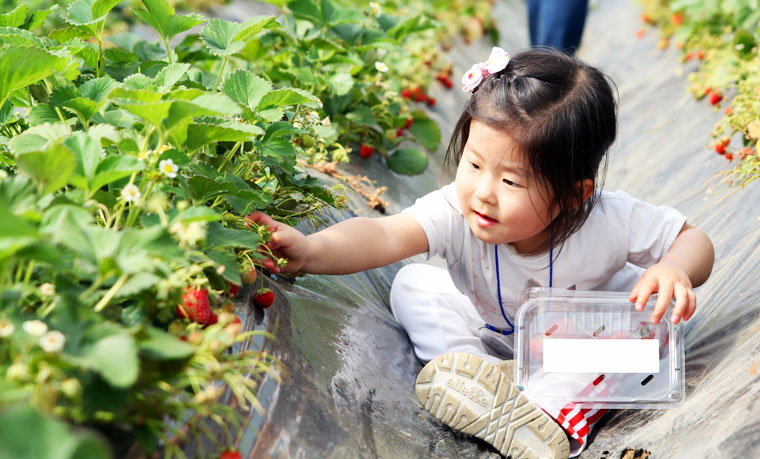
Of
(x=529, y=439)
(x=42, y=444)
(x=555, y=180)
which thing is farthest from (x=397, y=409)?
(x=42, y=444)

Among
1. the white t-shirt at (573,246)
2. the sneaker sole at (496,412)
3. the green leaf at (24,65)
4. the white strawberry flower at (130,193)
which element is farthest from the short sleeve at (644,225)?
the green leaf at (24,65)

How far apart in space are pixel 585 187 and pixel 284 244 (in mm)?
657

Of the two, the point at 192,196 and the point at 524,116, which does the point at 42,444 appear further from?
the point at 524,116

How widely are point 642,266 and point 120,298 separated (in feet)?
3.97

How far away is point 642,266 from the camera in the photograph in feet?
5.97

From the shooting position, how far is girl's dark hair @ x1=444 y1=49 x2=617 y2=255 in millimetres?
1562

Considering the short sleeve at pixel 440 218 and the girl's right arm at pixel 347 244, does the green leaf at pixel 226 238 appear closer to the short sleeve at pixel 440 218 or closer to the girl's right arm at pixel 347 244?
the girl's right arm at pixel 347 244

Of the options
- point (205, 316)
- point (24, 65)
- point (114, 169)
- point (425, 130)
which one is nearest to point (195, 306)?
point (205, 316)

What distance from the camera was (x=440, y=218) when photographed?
1.79 meters

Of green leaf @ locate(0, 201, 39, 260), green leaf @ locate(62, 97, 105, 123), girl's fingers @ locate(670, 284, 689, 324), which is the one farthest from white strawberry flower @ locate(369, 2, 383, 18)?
green leaf @ locate(0, 201, 39, 260)

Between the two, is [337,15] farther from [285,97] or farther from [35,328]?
[35,328]

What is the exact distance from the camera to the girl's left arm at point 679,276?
4.88 feet

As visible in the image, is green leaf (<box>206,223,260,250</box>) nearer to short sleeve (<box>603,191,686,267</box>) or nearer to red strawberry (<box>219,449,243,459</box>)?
red strawberry (<box>219,449,243,459</box>)

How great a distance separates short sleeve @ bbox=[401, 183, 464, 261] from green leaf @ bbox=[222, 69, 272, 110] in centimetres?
49
